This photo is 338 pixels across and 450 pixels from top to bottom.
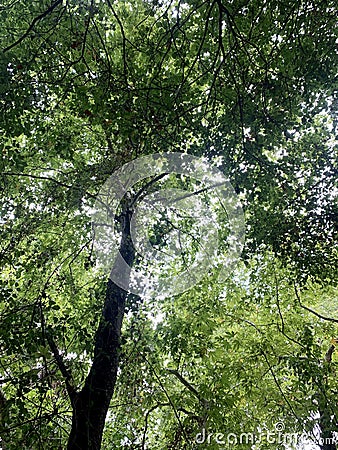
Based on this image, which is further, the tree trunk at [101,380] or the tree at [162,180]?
the tree trunk at [101,380]

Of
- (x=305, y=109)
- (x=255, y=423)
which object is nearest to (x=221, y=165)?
(x=305, y=109)

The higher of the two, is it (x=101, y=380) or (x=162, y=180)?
(x=162, y=180)

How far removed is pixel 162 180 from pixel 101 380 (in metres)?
2.65

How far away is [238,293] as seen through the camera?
561 centimetres

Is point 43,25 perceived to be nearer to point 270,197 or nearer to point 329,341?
point 270,197

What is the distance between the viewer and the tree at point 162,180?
3348 mm

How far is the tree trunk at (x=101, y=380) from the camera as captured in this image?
3.53 metres

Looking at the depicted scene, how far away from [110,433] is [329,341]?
369 cm

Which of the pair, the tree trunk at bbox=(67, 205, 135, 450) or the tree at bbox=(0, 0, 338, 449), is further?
the tree trunk at bbox=(67, 205, 135, 450)

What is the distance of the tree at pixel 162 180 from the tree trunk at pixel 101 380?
2 centimetres

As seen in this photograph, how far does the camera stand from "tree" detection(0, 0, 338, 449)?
3348 millimetres

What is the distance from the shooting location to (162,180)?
5301mm

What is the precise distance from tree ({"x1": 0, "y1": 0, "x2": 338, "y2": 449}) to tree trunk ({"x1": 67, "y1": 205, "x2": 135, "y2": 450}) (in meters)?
0.02

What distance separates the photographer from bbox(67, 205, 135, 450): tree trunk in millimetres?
3533
